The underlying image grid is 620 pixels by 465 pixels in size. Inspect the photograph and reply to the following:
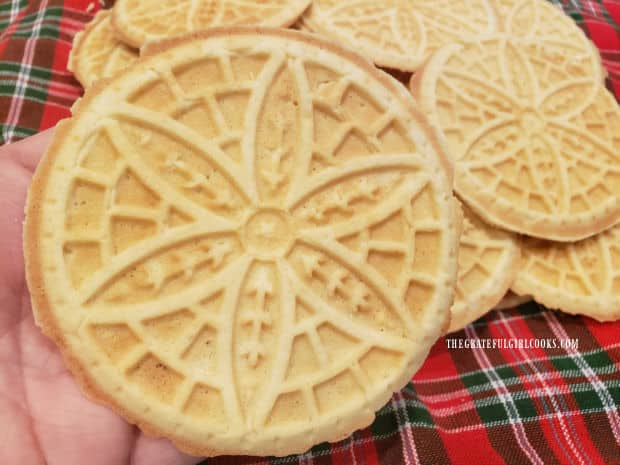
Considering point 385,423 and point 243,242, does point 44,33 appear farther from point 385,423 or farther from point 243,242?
point 385,423

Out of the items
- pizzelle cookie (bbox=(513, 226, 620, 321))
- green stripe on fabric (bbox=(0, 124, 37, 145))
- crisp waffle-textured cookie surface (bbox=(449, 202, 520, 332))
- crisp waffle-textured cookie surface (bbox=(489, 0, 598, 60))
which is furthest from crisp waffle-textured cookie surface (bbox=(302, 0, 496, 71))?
green stripe on fabric (bbox=(0, 124, 37, 145))

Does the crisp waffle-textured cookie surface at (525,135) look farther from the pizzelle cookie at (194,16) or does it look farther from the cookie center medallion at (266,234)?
the cookie center medallion at (266,234)

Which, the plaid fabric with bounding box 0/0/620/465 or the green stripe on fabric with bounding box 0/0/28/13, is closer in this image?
the plaid fabric with bounding box 0/0/620/465

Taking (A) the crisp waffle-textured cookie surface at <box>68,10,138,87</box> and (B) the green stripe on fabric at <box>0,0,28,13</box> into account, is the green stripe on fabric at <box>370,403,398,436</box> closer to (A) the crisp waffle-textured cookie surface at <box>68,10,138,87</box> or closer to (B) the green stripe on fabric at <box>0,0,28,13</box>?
(A) the crisp waffle-textured cookie surface at <box>68,10,138,87</box>

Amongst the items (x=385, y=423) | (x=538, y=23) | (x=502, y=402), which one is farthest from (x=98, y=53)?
(x=502, y=402)

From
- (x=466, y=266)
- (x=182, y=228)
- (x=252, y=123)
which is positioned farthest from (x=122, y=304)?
(x=466, y=266)
